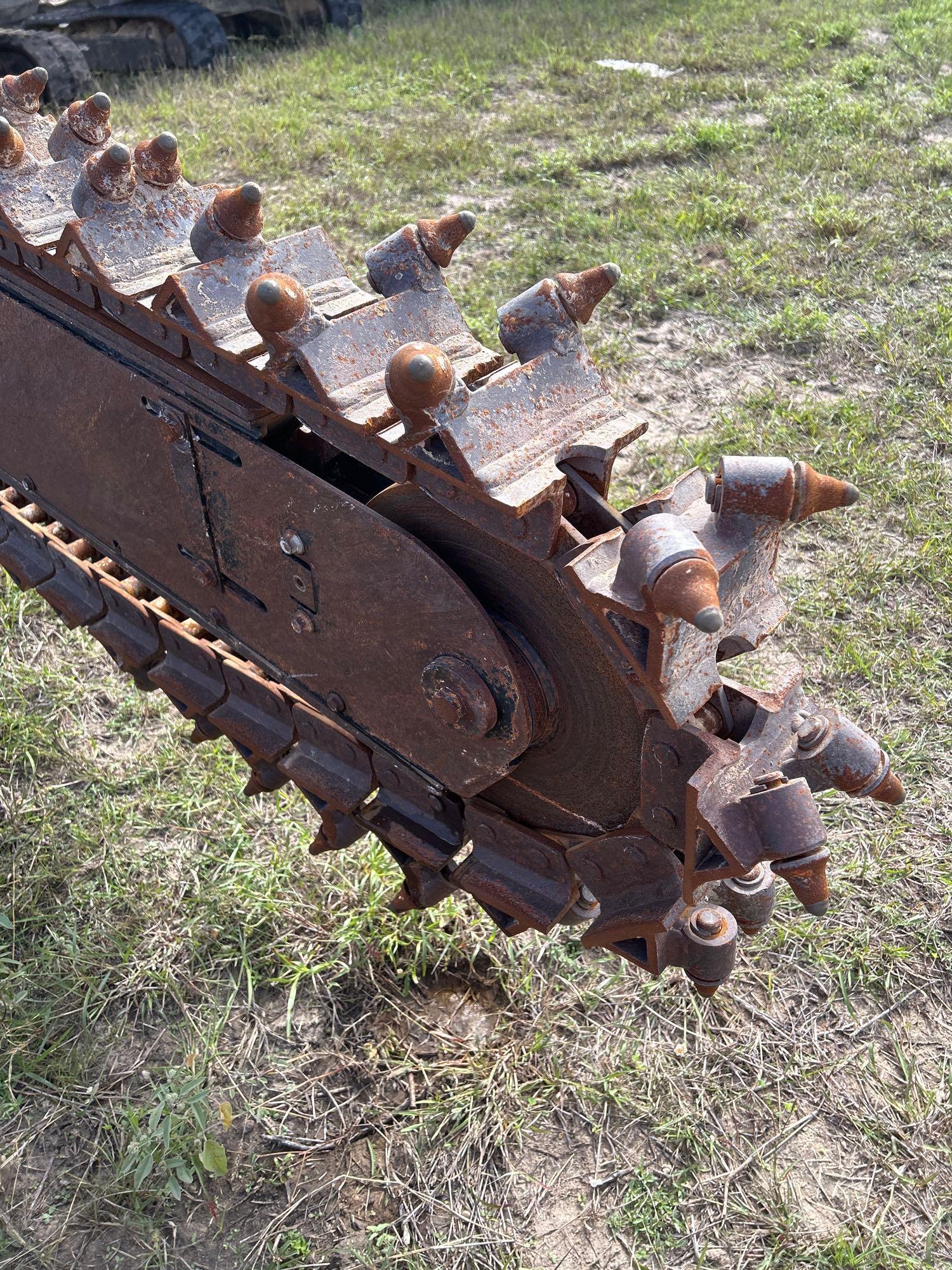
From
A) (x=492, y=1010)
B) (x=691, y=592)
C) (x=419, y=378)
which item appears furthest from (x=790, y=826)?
(x=492, y=1010)

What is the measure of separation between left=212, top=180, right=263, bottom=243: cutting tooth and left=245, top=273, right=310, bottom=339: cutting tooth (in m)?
0.25

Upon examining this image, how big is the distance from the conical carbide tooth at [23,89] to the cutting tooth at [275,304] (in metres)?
1.11

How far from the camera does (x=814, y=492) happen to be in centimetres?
143

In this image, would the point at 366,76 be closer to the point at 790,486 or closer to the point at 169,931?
the point at 169,931

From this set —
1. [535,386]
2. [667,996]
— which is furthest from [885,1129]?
[535,386]

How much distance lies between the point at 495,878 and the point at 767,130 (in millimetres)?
6117

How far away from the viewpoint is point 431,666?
174 cm

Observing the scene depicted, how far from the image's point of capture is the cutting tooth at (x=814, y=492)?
4.66ft

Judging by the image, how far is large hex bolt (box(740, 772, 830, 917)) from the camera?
150 cm

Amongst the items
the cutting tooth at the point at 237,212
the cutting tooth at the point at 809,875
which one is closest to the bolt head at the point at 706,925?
the cutting tooth at the point at 809,875

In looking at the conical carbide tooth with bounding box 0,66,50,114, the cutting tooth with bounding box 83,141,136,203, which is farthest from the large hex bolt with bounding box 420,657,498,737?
the conical carbide tooth with bounding box 0,66,50,114

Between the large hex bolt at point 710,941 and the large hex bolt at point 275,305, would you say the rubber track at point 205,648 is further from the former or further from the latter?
the large hex bolt at point 275,305

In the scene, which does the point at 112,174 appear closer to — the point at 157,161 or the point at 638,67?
the point at 157,161

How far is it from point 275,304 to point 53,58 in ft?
22.6
